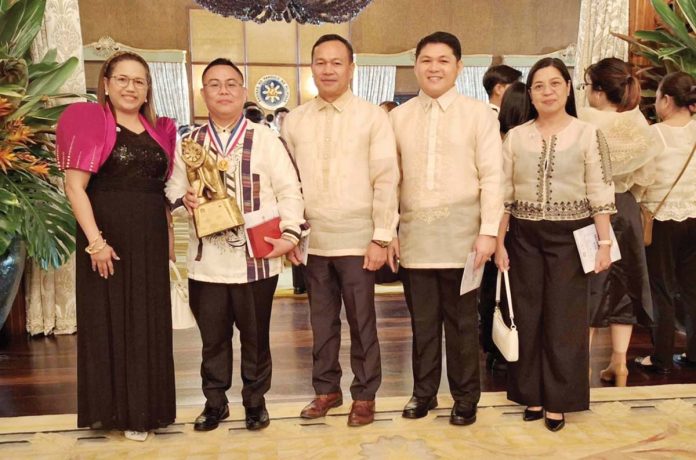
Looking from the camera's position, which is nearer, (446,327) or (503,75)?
(446,327)

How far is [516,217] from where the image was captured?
8.82 ft

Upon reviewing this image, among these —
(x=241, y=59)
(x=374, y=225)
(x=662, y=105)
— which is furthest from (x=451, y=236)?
(x=241, y=59)

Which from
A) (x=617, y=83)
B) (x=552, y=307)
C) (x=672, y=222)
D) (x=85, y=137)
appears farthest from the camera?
(x=672, y=222)

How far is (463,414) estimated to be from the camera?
8.89ft

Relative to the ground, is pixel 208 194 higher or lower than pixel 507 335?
higher

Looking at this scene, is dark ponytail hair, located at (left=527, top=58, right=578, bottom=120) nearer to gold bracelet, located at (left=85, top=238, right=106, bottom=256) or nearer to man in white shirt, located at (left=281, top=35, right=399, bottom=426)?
man in white shirt, located at (left=281, top=35, right=399, bottom=426)

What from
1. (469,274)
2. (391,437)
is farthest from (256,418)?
(469,274)

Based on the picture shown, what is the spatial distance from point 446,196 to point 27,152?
2.24 meters

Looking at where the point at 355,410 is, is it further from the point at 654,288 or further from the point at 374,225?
the point at 654,288

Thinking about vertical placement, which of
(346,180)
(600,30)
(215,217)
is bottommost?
(215,217)

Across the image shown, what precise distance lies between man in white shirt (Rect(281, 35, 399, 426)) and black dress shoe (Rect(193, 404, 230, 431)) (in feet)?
1.80

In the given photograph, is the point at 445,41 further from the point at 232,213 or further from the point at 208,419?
the point at 208,419

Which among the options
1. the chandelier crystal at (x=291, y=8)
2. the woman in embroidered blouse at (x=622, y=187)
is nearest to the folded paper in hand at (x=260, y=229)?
the woman in embroidered blouse at (x=622, y=187)

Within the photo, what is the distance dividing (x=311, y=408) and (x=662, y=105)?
227 centimetres
